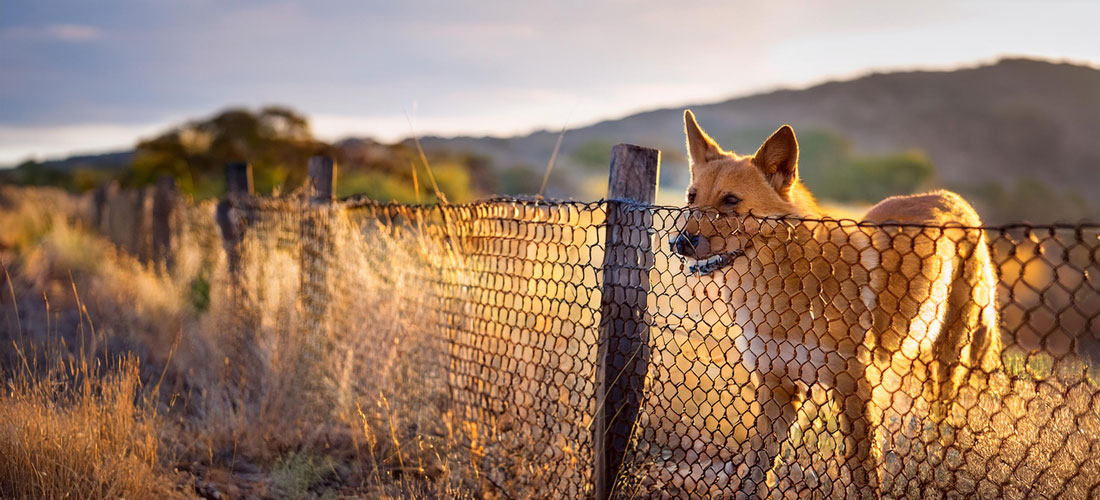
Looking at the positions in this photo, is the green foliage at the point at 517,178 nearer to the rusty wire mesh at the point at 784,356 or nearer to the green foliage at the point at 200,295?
the green foliage at the point at 200,295

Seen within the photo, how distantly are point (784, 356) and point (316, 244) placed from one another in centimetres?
365

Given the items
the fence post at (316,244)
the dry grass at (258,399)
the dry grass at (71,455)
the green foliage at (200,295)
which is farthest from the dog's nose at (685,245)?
the green foliage at (200,295)

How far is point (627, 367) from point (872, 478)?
1.12m

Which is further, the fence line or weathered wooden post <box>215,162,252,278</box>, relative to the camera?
weathered wooden post <box>215,162,252,278</box>

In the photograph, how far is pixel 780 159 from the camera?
3361mm

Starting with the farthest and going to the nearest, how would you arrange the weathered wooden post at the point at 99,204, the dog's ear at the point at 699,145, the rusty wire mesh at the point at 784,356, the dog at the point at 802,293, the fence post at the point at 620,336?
the weathered wooden post at the point at 99,204 < the dog's ear at the point at 699,145 < the fence post at the point at 620,336 < the dog at the point at 802,293 < the rusty wire mesh at the point at 784,356

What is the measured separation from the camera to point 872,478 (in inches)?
120

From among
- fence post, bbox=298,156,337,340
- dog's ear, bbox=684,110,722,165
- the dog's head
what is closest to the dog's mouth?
the dog's head

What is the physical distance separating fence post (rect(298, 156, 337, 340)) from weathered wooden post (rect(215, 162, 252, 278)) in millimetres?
1193

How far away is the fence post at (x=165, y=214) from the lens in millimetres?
9594

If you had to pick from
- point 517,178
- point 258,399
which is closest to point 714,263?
point 258,399

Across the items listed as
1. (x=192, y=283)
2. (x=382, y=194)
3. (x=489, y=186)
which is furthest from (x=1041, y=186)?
(x=192, y=283)

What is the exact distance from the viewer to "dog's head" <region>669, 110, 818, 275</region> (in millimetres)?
2969

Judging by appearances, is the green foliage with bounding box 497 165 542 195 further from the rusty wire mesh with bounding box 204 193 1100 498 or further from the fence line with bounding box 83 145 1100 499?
the fence line with bounding box 83 145 1100 499
